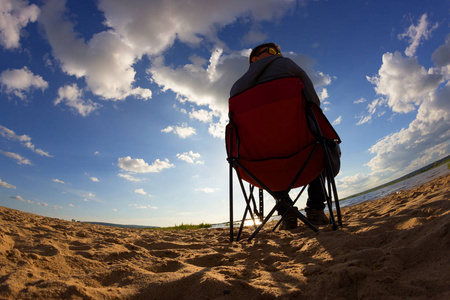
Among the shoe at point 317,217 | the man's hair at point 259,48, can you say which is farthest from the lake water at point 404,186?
the man's hair at point 259,48

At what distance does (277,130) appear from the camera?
2.46 meters

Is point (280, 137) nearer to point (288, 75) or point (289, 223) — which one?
point (288, 75)

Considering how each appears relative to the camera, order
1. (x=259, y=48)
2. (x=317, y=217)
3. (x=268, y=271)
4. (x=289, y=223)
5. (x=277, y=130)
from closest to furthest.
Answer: (x=268, y=271) → (x=277, y=130) → (x=317, y=217) → (x=289, y=223) → (x=259, y=48)

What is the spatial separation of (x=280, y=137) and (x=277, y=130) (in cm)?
9

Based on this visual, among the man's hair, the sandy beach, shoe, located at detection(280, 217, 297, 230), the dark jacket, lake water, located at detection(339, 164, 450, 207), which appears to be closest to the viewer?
the sandy beach

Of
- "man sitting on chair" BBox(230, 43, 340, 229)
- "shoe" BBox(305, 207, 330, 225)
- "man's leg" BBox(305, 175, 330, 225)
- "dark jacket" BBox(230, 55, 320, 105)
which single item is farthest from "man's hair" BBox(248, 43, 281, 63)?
"shoe" BBox(305, 207, 330, 225)

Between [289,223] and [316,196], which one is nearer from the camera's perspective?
[316,196]

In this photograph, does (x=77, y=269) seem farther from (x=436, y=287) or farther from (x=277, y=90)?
(x=277, y=90)

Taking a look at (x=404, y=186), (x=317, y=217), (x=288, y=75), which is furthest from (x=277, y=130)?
(x=404, y=186)

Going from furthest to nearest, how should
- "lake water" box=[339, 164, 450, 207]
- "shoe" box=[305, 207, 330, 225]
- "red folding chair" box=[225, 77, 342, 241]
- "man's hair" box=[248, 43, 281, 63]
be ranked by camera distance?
"lake water" box=[339, 164, 450, 207], "man's hair" box=[248, 43, 281, 63], "shoe" box=[305, 207, 330, 225], "red folding chair" box=[225, 77, 342, 241]

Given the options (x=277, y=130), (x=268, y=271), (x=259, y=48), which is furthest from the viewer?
(x=259, y=48)

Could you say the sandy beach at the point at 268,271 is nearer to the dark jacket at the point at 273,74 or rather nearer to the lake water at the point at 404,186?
the dark jacket at the point at 273,74

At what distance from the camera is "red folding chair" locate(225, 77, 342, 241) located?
2391mm

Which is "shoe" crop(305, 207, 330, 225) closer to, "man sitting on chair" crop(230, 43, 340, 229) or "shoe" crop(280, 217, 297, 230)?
"man sitting on chair" crop(230, 43, 340, 229)
